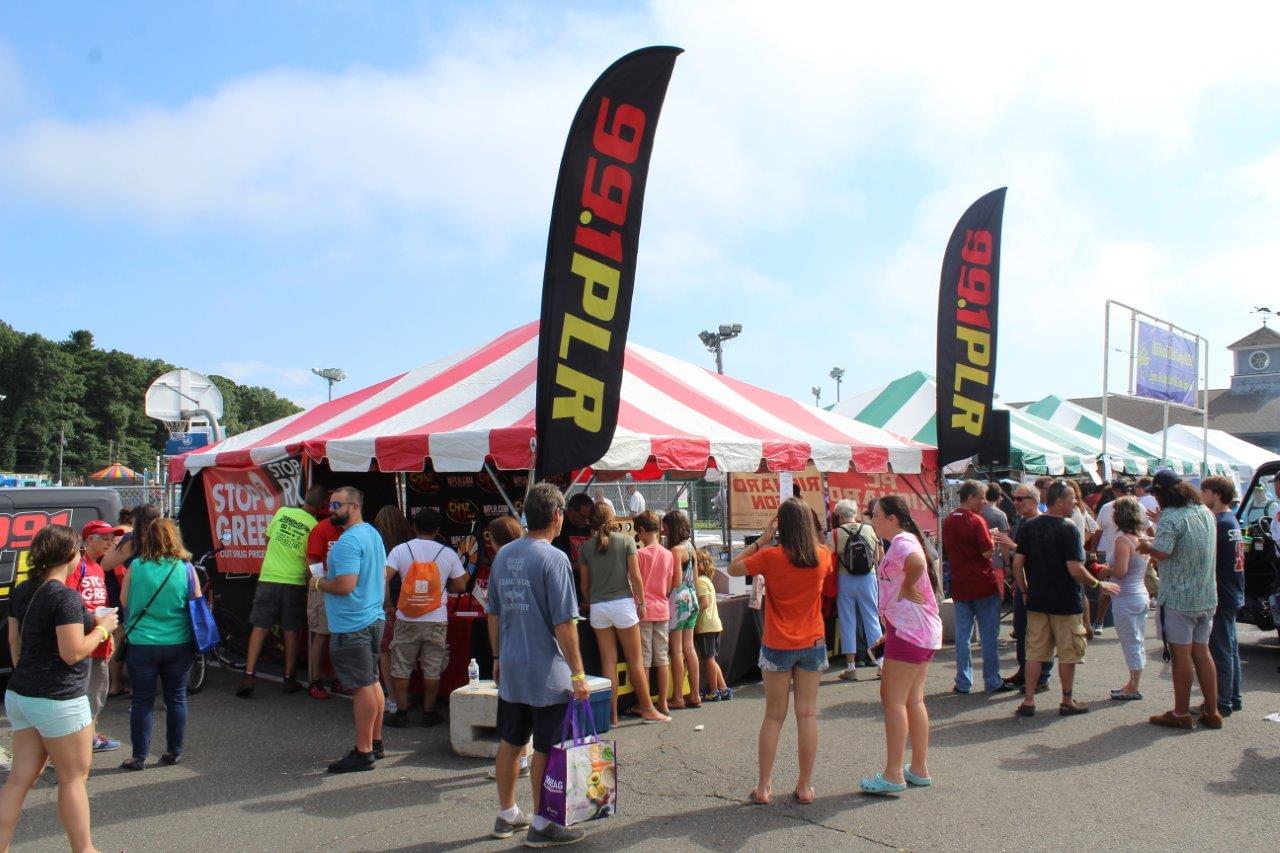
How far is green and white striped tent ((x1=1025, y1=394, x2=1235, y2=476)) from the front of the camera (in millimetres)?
22419

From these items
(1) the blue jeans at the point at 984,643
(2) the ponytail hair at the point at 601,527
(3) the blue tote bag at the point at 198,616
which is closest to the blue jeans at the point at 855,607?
(1) the blue jeans at the point at 984,643

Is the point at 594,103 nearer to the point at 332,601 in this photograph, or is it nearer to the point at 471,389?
the point at 471,389

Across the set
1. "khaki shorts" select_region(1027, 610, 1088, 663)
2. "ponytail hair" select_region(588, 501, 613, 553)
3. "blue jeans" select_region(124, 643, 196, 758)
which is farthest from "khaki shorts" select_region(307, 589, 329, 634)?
"khaki shorts" select_region(1027, 610, 1088, 663)

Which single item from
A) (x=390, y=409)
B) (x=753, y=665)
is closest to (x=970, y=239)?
(x=753, y=665)

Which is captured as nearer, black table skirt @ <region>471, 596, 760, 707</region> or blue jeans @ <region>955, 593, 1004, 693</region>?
black table skirt @ <region>471, 596, 760, 707</region>

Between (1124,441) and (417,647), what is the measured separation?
2220cm

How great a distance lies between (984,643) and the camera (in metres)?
7.59

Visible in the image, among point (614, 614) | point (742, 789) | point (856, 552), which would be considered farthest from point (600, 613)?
point (856, 552)

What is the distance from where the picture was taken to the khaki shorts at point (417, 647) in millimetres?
6734

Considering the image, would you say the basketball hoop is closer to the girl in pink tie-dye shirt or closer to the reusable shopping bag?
the reusable shopping bag

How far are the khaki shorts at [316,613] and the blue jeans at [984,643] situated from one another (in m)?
5.26

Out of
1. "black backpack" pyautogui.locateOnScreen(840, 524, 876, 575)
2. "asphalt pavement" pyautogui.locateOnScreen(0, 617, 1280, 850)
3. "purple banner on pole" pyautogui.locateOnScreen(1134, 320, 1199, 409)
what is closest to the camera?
"asphalt pavement" pyautogui.locateOnScreen(0, 617, 1280, 850)

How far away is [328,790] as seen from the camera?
17.4 ft

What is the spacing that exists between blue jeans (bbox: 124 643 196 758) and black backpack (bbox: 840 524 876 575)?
205 inches
